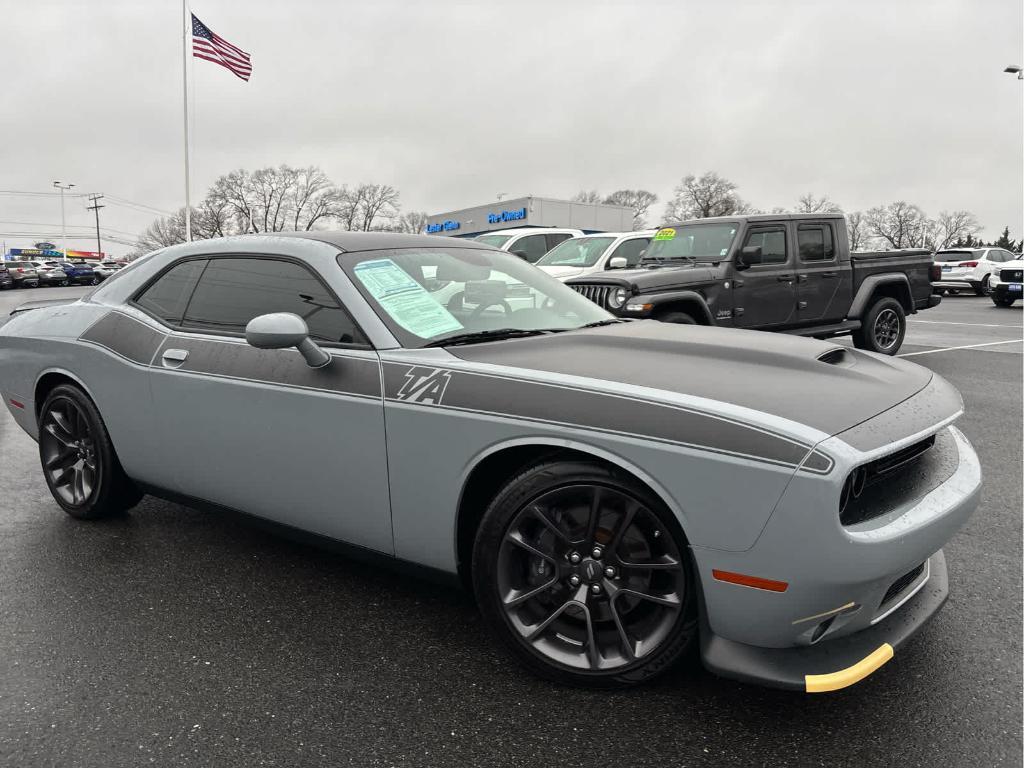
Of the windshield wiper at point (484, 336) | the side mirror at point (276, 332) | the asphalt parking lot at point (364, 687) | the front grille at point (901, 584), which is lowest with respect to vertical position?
the asphalt parking lot at point (364, 687)

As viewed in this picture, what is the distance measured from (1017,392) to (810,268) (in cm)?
255

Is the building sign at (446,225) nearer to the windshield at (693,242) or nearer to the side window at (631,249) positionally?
the side window at (631,249)

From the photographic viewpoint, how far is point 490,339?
292 cm

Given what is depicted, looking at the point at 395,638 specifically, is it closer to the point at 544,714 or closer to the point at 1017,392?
the point at 544,714

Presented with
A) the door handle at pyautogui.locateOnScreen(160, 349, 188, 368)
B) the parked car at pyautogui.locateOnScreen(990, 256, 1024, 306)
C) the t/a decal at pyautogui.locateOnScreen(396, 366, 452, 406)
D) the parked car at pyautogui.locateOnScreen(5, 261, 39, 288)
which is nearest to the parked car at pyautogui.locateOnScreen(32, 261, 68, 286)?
the parked car at pyautogui.locateOnScreen(5, 261, 39, 288)

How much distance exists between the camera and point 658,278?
7.84m

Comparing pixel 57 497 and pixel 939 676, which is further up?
pixel 57 497

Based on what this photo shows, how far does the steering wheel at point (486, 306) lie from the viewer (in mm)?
3080

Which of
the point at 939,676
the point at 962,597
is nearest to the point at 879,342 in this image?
the point at 962,597

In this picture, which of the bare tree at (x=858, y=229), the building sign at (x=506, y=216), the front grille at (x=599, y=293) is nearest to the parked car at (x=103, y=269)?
the building sign at (x=506, y=216)

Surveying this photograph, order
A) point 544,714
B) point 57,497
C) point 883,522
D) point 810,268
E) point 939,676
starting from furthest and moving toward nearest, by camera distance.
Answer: point 810,268 → point 57,497 → point 939,676 → point 544,714 → point 883,522

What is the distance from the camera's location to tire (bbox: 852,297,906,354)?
386 inches

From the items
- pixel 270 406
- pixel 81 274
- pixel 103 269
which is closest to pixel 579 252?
pixel 270 406

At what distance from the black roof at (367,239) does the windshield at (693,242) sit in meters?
5.79
